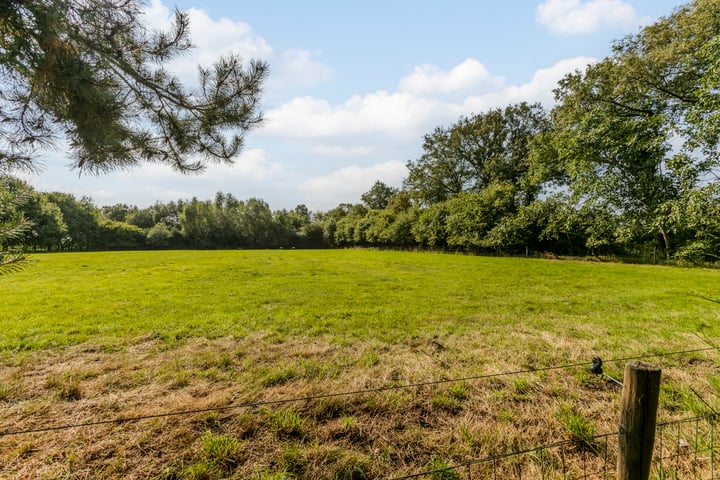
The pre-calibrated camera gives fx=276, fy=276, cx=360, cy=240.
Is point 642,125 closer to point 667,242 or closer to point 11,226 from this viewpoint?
point 667,242

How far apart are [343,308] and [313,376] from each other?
3209 mm

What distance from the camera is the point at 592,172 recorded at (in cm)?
1462

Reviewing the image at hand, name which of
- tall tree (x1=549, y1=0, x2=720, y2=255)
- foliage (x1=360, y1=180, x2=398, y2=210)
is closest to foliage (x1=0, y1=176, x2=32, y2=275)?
tall tree (x1=549, y1=0, x2=720, y2=255)

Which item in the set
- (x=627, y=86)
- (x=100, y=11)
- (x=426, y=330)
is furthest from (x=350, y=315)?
(x=627, y=86)

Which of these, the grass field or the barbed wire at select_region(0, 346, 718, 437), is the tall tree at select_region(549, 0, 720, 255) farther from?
the barbed wire at select_region(0, 346, 718, 437)

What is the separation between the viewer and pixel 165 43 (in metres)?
2.83

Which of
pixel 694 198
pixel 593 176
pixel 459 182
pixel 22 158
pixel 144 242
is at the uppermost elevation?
pixel 459 182

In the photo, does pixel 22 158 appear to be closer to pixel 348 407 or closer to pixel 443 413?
pixel 348 407

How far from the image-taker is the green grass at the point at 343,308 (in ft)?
16.2

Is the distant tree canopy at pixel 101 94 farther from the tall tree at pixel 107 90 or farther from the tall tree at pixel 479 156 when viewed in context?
the tall tree at pixel 479 156

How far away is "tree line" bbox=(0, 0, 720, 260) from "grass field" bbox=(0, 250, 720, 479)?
1.66m

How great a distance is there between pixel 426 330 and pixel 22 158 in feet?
17.9

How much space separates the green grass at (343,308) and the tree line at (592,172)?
1777 millimetres

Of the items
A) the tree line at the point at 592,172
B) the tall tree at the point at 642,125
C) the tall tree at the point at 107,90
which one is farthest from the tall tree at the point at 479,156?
the tall tree at the point at 107,90
